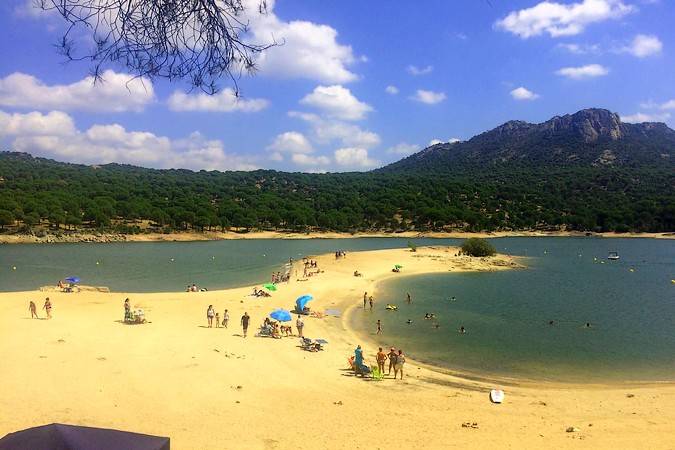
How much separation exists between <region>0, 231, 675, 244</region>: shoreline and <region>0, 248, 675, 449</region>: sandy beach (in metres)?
62.6

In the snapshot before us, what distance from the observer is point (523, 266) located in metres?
59.5

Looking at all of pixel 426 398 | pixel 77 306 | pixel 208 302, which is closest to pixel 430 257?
pixel 208 302

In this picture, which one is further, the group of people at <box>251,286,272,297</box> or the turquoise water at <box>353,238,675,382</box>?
the group of people at <box>251,286,272,297</box>

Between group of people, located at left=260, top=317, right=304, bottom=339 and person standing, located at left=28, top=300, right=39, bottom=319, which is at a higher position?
person standing, located at left=28, top=300, right=39, bottom=319

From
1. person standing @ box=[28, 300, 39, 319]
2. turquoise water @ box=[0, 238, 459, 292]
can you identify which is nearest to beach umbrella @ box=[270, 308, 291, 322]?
person standing @ box=[28, 300, 39, 319]

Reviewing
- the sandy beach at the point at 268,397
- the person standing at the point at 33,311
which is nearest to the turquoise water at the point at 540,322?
the sandy beach at the point at 268,397

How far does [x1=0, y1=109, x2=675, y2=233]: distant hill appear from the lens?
97.9m

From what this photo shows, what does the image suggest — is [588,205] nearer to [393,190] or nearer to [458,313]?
[393,190]

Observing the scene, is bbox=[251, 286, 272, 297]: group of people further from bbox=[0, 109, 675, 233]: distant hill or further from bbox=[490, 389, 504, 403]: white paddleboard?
bbox=[0, 109, 675, 233]: distant hill

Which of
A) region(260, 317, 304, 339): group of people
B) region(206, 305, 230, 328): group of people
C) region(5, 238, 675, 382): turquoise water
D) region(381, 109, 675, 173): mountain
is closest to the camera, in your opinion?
region(5, 238, 675, 382): turquoise water

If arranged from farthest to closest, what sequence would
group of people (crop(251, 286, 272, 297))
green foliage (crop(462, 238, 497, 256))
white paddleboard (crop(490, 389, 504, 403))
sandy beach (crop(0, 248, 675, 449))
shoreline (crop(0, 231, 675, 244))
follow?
1. shoreline (crop(0, 231, 675, 244))
2. green foliage (crop(462, 238, 497, 256))
3. group of people (crop(251, 286, 272, 297))
4. white paddleboard (crop(490, 389, 504, 403))
5. sandy beach (crop(0, 248, 675, 449))

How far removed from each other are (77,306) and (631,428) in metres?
28.9

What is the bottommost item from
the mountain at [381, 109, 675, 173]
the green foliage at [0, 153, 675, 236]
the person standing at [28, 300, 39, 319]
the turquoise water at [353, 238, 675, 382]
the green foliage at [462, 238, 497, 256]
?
the turquoise water at [353, 238, 675, 382]

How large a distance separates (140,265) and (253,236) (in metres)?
50.5
